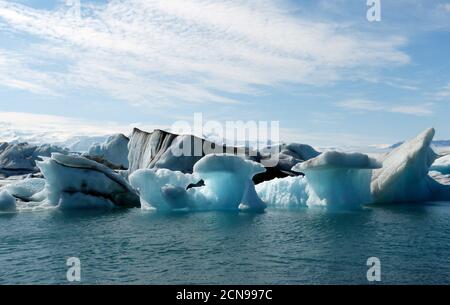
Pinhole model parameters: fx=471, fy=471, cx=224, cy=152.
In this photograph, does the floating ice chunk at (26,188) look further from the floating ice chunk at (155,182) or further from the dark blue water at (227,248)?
the floating ice chunk at (155,182)

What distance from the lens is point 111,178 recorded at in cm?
2277

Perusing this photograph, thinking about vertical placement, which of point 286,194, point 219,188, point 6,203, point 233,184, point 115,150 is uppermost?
point 115,150

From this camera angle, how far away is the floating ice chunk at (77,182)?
21500 mm

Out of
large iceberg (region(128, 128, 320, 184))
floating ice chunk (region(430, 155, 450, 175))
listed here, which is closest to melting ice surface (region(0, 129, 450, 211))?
large iceberg (region(128, 128, 320, 184))

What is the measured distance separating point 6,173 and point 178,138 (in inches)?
893

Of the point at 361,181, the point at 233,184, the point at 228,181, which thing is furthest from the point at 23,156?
the point at 361,181

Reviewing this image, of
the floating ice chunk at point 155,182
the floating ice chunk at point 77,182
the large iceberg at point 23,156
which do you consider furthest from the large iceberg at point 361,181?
the large iceberg at point 23,156

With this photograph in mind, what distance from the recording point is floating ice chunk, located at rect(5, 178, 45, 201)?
81.9ft

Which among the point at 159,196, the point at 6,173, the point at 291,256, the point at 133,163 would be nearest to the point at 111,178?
the point at 159,196

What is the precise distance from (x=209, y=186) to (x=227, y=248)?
9869 millimetres

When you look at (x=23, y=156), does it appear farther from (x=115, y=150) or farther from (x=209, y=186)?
(x=209, y=186)

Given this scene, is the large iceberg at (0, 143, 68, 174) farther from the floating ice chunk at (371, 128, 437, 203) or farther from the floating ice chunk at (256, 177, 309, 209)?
the floating ice chunk at (371, 128, 437, 203)

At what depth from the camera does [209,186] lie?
72.0 feet

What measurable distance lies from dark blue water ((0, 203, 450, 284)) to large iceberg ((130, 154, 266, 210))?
239 centimetres
